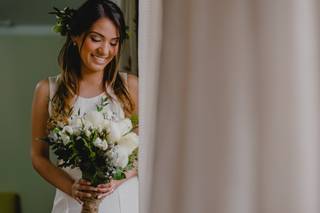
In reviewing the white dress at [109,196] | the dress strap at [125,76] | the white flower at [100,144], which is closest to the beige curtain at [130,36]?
the dress strap at [125,76]

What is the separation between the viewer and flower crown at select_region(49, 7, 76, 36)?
1.25m

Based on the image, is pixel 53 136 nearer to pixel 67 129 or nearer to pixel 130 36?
pixel 67 129

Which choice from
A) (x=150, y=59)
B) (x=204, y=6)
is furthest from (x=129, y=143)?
(x=204, y=6)

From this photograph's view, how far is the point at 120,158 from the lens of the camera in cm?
120

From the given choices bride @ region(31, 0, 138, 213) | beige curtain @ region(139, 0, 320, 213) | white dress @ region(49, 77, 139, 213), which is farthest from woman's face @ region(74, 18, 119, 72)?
beige curtain @ region(139, 0, 320, 213)

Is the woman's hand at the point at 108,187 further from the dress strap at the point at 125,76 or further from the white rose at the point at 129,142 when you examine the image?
the dress strap at the point at 125,76

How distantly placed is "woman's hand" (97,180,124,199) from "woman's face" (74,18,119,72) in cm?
34

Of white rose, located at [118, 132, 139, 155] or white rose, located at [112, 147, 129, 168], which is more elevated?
white rose, located at [118, 132, 139, 155]

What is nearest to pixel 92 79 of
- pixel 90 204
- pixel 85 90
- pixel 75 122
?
pixel 85 90

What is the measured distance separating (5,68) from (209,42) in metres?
0.76

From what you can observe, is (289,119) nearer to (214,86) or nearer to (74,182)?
(214,86)

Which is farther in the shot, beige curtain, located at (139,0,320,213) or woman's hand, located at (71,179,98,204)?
woman's hand, located at (71,179,98,204)

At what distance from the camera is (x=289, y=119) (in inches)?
29.8

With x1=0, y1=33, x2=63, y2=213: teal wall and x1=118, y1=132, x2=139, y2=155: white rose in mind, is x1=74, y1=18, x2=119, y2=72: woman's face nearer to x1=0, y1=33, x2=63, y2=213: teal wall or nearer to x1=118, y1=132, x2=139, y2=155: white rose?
x1=0, y1=33, x2=63, y2=213: teal wall
